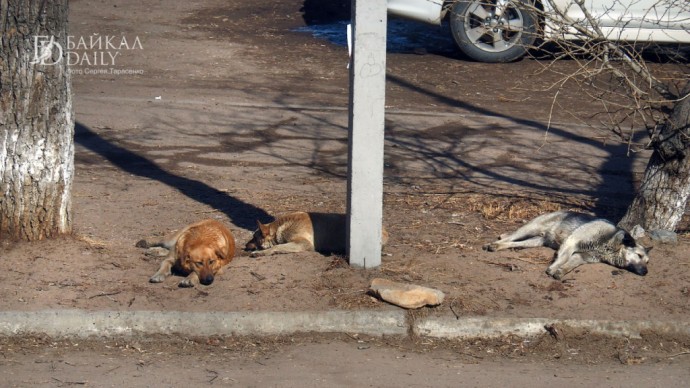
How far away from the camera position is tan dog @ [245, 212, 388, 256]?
701 centimetres

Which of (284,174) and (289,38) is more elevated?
(289,38)

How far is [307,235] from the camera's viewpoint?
704cm

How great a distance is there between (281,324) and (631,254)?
8.50 ft

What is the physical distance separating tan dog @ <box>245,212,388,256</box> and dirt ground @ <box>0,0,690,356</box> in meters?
0.15

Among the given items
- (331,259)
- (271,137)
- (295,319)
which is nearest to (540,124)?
(271,137)

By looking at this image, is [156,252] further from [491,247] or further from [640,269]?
[640,269]

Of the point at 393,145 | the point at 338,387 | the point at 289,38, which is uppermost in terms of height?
the point at 289,38

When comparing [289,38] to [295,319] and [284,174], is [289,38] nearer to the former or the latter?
[284,174]

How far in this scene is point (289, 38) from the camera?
16.4m

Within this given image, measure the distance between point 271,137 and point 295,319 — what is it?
17.1ft

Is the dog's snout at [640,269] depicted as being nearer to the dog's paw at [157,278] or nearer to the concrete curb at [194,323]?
the concrete curb at [194,323]

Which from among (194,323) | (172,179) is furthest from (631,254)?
(172,179)

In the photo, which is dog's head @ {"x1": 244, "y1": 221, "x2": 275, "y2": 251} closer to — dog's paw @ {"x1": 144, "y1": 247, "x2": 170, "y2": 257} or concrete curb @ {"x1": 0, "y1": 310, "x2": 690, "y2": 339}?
dog's paw @ {"x1": 144, "y1": 247, "x2": 170, "y2": 257}

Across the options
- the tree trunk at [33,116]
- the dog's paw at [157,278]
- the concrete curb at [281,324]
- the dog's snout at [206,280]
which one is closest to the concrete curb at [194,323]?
the concrete curb at [281,324]
